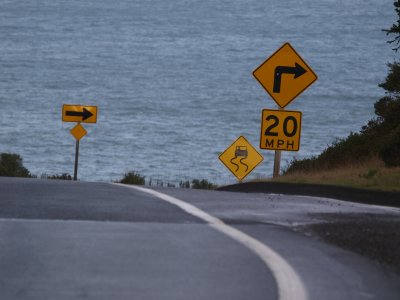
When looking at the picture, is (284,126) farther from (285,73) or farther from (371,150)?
(371,150)

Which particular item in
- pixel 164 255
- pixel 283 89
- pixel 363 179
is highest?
pixel 283 89

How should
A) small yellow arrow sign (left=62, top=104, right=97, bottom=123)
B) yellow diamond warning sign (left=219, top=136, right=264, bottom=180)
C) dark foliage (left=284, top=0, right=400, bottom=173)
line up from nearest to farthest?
dark foliage (left=284, top=0, right=400, bottom=173) → yellow diamond warning sign (left=219, top=136, right=264, bottom=180) → small yellow arrow sign (left=62, top=104, right=97, bottom=123)

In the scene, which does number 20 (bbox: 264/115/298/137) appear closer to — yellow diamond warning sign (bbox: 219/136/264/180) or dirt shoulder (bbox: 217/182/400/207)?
dirt shoulder (bbox: 217/182/400/207)

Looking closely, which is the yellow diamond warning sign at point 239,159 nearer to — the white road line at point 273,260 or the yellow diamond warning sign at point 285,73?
the yellow diamond warning sign at point 285,73

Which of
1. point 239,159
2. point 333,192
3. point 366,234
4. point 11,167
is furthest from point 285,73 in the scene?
point 11,167

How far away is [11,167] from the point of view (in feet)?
138

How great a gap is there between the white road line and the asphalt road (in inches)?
0.9

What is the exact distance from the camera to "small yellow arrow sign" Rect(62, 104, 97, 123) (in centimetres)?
4228

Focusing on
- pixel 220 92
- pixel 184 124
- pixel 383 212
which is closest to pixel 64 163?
pixel 184 124

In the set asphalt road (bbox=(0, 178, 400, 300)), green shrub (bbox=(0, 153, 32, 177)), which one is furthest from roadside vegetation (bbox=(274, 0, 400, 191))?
green shrub (bbox=(0, 153, 32, 177))

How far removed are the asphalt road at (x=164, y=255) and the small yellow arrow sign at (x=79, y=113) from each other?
28463 millimetres

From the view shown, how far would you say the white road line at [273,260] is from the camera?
26.2ft

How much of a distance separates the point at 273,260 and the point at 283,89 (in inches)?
624

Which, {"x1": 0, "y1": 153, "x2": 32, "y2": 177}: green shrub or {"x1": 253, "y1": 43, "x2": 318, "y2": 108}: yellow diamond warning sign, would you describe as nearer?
{"x1": 253, "y1": 43, "x2": 318, "y2": 108}: yellow diamond warning sign
